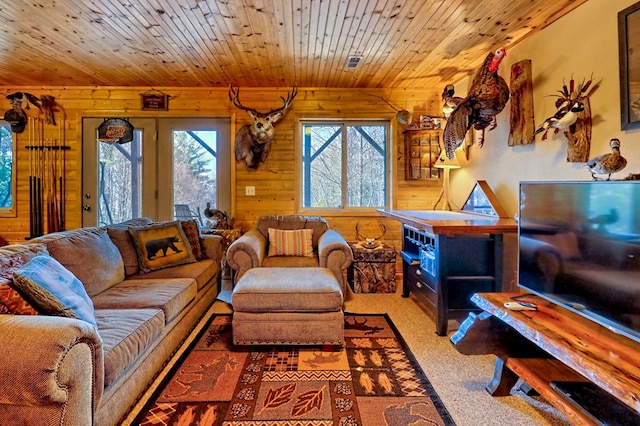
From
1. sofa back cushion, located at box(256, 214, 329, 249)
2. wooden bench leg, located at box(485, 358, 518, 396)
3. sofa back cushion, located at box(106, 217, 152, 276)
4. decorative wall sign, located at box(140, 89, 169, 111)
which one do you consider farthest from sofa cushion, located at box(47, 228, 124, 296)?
wooden bench leg, located at box(485, 358, 518, 396)

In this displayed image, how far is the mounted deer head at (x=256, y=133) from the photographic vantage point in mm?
3980

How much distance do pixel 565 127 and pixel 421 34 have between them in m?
1.36

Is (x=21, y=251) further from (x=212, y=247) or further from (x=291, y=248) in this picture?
(x=291, y=248)

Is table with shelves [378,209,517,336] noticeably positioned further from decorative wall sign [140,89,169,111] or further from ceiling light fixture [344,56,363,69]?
decorative wall sign [140,89,169,111]

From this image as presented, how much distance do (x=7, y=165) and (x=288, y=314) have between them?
14.4 ft

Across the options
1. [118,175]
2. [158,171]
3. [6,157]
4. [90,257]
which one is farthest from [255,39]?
[6,157]

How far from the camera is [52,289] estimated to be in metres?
1.54

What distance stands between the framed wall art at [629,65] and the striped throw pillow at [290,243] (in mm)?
2657

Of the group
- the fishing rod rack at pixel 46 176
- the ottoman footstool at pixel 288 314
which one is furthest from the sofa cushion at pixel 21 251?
the fishing rod rack at pixel 46 176

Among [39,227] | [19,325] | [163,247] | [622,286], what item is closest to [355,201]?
[163,247]

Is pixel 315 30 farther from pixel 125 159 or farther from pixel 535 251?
pixel 125 159

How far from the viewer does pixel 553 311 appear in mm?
1657

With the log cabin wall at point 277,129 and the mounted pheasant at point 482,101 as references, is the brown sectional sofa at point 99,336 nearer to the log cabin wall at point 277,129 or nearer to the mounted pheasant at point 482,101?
the log cabin wall at point 277,129

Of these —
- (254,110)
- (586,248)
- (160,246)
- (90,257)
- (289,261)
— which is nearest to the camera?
(586,248)
